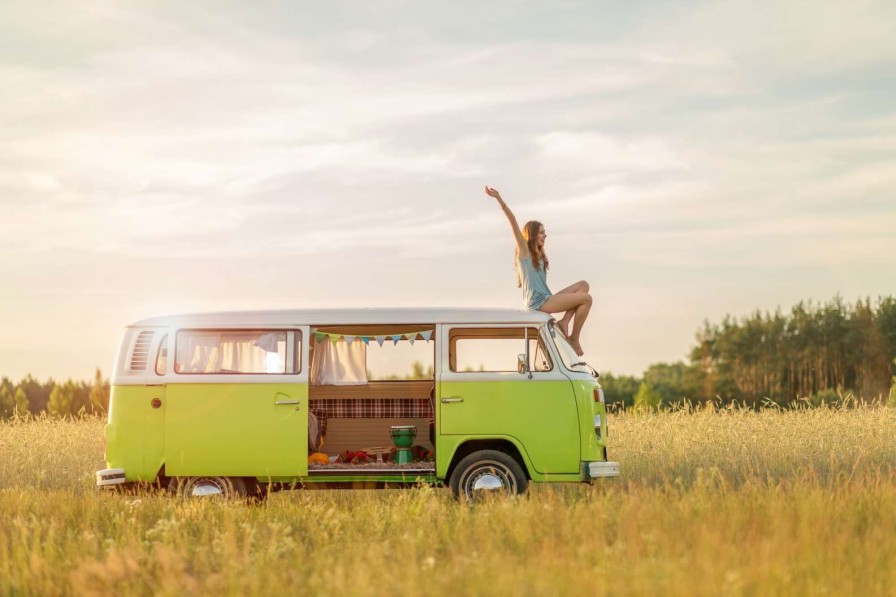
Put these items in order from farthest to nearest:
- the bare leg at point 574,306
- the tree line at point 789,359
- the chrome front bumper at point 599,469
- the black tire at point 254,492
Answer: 1. the tree line at point 789,359
2. the bare leg at point 574,306
3. the black tire at point 254,492
4. the chrome front bumper at point 599,469

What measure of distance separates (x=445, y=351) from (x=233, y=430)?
2.68 metres

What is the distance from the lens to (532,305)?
13.2 m

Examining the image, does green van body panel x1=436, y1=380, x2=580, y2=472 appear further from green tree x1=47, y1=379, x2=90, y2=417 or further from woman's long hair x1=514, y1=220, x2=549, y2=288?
green tree x1=47, y1=379, x2=90, y2=417

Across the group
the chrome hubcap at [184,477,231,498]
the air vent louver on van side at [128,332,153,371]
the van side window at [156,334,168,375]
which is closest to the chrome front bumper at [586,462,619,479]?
the chrome hubcap at [184,477,231,498]

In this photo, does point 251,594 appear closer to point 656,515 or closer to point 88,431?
point 656,515

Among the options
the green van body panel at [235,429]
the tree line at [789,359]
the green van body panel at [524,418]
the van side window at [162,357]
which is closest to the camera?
the green van body panel at [524,418]

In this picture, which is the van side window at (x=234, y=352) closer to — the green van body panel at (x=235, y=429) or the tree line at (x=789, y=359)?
the green van body panel at (x=235, y=429)

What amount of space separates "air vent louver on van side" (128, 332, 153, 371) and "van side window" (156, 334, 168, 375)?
14 centimetres

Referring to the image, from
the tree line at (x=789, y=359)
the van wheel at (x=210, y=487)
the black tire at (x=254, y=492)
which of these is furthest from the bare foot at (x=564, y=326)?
the tree line at (x=789, y=359)

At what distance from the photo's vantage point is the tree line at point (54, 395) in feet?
167

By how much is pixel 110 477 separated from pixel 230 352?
2.01m

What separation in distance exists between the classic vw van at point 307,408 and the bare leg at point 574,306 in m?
0.85

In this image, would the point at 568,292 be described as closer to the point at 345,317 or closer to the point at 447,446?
the point at 447,446

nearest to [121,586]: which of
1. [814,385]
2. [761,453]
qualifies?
[761,453]
